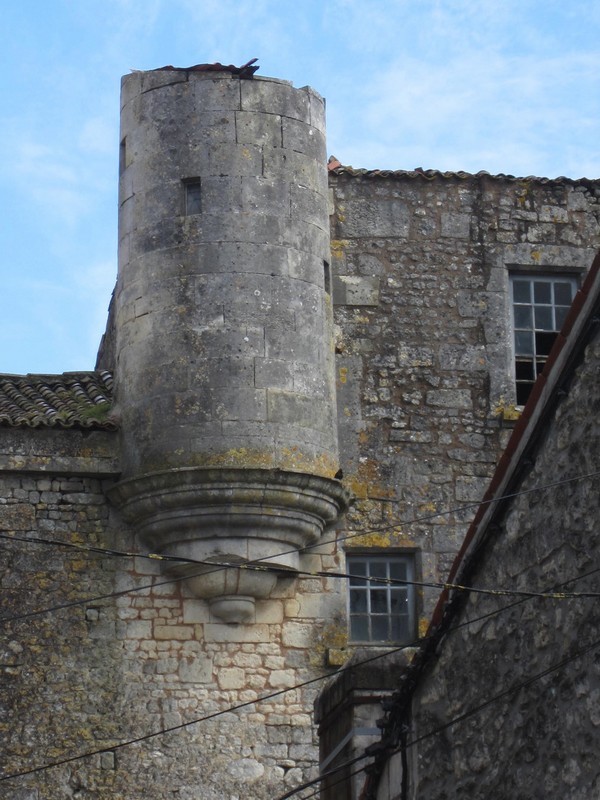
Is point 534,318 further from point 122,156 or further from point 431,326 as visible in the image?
point 122,156

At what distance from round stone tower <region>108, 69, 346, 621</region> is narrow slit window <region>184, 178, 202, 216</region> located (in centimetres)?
1

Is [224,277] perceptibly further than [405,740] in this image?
Yes

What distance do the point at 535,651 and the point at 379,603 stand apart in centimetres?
729

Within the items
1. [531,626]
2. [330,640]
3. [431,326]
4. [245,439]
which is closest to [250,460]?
[245,439]

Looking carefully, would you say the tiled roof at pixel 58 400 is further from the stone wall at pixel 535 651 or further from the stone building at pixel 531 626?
the stone wall at pixel 535 651

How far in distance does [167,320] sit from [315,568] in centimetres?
240

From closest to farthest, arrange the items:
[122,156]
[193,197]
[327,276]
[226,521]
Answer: [226,521] < [193,197] < [327,276] < [122,156]

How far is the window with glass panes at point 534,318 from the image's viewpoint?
14828 mm

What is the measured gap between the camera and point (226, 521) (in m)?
13.1

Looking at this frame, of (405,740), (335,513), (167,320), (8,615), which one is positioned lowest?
(405,740)

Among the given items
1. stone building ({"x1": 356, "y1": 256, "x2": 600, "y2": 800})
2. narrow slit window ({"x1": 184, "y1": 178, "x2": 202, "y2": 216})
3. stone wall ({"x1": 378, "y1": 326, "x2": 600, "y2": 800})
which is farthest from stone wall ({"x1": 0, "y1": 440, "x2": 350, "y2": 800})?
stone wall ({"x1": 378, "y1": 326, "x2": 600, "y2": 800})

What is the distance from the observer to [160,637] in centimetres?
1326

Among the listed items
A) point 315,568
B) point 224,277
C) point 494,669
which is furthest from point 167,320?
point 494,669

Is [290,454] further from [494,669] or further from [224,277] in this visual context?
[494,669]
